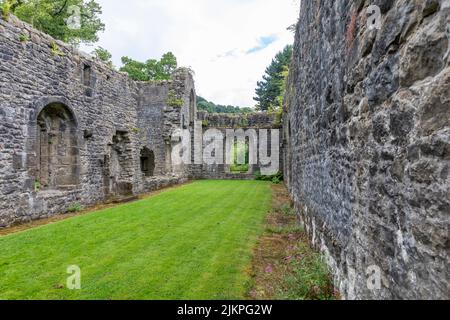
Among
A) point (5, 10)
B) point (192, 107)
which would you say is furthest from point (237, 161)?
point (5, 10)

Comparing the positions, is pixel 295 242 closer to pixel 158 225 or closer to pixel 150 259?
pixel 150 259

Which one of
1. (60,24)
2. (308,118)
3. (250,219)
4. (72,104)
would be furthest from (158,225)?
(60,24)

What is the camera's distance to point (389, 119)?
250cm

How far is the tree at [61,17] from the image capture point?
1024 inches

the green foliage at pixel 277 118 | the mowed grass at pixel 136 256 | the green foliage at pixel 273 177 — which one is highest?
the green foliage at pixel 277 118

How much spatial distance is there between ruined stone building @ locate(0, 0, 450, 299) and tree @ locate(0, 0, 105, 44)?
1431 cm

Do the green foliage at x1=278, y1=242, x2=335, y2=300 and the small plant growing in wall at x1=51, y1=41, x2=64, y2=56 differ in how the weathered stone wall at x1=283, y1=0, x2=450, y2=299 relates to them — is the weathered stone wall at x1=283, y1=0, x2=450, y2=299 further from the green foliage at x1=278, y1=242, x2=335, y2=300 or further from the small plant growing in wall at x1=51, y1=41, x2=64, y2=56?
the small plant growing in wall at x1=51, y1=41, x2=64, y2=56

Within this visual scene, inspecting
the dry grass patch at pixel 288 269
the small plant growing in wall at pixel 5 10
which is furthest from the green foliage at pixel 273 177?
the small plant growing in wall at pixel 5 10

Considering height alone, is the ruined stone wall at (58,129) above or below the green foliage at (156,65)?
below

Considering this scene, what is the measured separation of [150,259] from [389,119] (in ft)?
15.7

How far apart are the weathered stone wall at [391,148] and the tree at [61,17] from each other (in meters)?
23.1

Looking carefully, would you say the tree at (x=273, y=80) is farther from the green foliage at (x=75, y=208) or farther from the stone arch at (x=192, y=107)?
the green foliage at (x=75, y=208)

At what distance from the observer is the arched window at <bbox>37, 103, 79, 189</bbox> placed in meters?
11.2

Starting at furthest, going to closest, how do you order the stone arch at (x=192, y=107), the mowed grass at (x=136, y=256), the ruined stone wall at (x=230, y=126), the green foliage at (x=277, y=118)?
the green foliage at (x=277, y=118) → the ruined stone wall at (x=230, y=126) → the stone arch at (x=192, y=107) → the mowed grass at (x=136, y=256)
